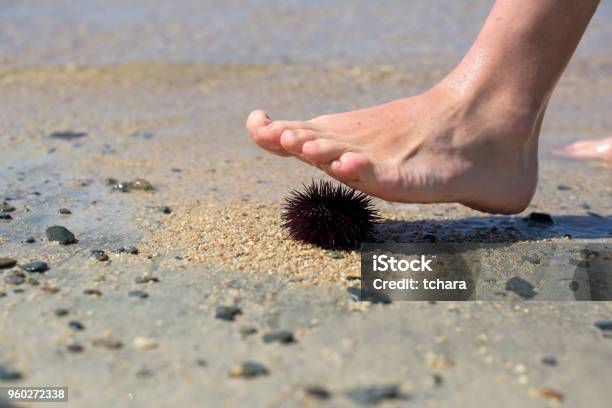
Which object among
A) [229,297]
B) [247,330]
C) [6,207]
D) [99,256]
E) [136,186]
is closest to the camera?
[247,330]

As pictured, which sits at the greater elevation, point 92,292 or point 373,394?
point 92,292

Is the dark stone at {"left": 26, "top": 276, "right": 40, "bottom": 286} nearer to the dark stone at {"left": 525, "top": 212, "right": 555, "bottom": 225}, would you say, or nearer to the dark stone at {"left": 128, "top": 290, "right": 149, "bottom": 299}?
the dark stone at {"left": 128, "top": 290, "right": 149, "bottom": 299}

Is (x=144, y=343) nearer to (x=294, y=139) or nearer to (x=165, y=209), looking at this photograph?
(x=294, y=139)

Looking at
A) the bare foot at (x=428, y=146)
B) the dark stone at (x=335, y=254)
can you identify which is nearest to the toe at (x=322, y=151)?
the bare foot at (x=428, y=146)

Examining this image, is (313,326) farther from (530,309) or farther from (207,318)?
(530,309)


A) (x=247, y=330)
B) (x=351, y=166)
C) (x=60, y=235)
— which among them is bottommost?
(x=247, y=330)

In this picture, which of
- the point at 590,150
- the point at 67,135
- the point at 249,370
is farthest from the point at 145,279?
the point at 590,150

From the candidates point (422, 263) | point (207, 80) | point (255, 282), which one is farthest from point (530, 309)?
point (207, 80)
